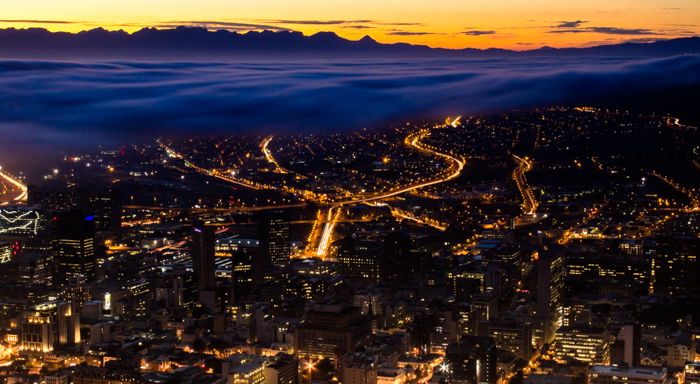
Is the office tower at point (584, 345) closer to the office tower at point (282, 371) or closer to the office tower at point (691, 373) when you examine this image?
the office tower at point (691, 373)

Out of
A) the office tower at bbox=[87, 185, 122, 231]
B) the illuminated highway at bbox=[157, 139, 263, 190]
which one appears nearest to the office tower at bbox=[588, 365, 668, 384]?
the illuminated highway at bbox=[157, 139, 263, 190]

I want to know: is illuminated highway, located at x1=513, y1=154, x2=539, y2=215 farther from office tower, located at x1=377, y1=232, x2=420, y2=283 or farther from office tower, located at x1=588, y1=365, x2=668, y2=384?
office tower, located at x1=588, y1=365, x2=668, y2=384

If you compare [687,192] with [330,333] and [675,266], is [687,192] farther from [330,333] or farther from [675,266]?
A: [330,333]

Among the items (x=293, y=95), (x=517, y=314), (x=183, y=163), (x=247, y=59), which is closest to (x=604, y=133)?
(x=517, y=314)

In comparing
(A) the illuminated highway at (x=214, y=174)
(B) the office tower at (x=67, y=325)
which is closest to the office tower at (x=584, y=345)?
(A) the illuminated highway at (x=214, y=174)

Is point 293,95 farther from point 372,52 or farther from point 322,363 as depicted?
point 322,363

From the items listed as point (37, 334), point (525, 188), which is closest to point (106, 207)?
point (37, 334)
